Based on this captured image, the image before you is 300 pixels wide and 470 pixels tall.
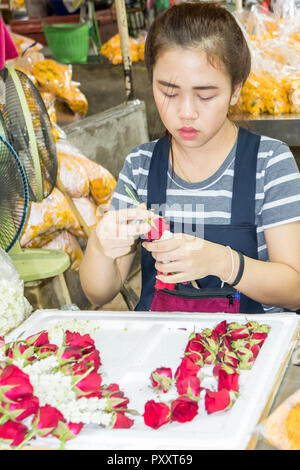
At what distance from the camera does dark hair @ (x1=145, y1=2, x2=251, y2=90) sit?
132cm

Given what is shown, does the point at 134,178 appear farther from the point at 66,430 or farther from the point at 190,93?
the point at 66,430

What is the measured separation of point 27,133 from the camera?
1959 mm

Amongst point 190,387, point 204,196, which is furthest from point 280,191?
point 190,387

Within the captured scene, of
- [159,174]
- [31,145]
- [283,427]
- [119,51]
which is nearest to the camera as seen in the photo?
[283,427]

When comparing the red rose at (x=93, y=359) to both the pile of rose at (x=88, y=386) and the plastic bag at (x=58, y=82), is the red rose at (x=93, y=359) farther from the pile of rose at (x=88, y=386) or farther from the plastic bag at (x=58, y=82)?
the plastic bag at (x=58, y=82)

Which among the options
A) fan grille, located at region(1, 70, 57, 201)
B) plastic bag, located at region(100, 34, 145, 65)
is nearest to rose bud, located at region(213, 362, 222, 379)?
fan grille, located at region(1, 70, 57, 201)

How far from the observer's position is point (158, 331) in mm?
1160

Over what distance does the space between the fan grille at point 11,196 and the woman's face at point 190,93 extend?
1.68 feet

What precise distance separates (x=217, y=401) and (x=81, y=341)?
0.98ft

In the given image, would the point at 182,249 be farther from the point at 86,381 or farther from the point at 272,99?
the point at 272,99

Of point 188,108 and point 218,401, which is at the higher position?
point 188,108

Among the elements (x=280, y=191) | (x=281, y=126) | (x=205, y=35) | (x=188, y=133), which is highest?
(x=205, y=35)

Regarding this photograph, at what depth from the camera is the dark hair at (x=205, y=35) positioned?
1323 millimetres
